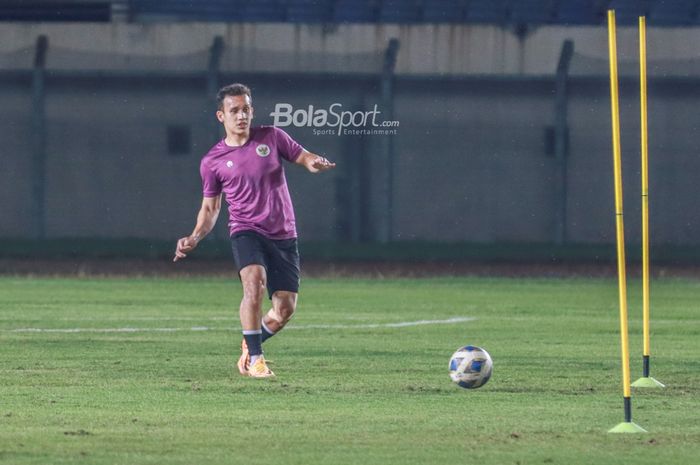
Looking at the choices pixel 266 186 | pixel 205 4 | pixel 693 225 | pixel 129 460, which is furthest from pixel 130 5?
pixel 129 460

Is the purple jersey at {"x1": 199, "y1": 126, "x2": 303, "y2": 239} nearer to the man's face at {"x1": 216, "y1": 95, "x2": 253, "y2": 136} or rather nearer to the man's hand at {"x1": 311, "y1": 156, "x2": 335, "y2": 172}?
the man's face at {"x1": 216, "y1": 95, "x2": 253, "y2": 136}

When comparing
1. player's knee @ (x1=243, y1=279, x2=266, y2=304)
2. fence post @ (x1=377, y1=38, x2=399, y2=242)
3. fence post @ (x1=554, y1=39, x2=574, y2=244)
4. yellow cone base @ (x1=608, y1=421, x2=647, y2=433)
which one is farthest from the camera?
fence post @ (x1=554, y1=39, x2=574, y2=244)

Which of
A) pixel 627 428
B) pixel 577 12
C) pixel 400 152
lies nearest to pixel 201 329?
pixel 627 428

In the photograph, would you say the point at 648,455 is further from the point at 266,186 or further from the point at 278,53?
the point at 278,53

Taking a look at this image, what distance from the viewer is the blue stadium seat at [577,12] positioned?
110 ft

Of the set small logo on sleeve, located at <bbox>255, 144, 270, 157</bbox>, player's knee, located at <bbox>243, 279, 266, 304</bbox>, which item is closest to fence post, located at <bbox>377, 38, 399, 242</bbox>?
small logo on sleeve, located at <bbox>255, 144, 270, 157</bbox>

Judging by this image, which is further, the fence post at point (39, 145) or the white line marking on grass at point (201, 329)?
the fence post at point (39, 145)

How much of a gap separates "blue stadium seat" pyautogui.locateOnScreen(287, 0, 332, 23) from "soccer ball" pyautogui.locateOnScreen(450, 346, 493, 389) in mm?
24057

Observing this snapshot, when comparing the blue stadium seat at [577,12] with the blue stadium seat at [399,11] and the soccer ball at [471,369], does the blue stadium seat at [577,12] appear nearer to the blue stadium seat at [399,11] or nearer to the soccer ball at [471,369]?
the blue stadium seat at [399,11]

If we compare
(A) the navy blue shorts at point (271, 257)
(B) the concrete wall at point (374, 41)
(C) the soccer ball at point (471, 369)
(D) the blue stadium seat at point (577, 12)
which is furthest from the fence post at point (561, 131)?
(C) the soccer ball at point (471, 369)

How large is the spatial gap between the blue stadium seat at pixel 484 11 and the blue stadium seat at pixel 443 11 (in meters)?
0.18

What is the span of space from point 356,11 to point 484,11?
273 centimetres

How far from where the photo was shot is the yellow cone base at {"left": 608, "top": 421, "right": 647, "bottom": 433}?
8.34m

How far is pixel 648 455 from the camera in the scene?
764 centimetres
